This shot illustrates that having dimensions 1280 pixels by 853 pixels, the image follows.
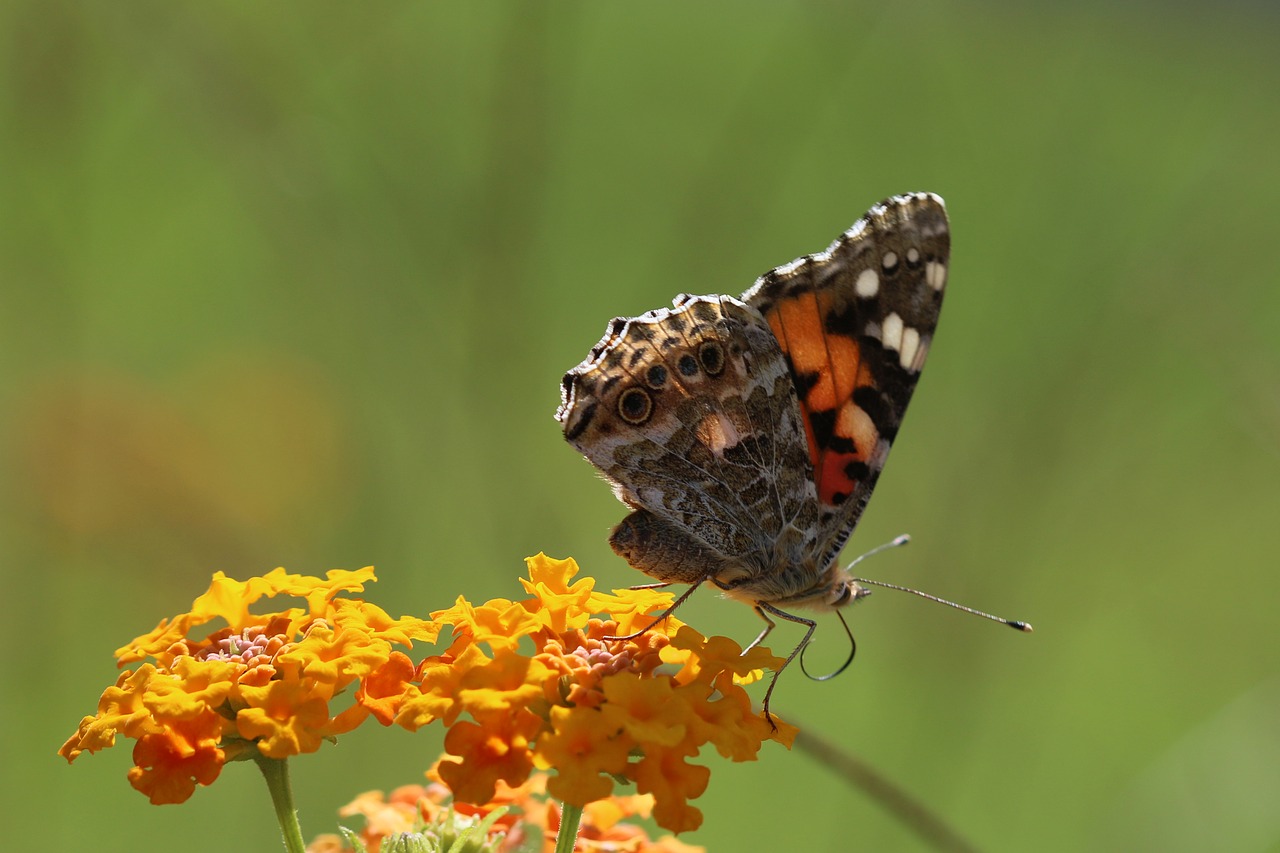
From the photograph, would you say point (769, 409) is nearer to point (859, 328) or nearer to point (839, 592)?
point (859, 328)

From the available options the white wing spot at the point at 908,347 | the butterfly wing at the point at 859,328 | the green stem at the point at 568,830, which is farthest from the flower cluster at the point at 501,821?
the white wing spot at the point at 908,347

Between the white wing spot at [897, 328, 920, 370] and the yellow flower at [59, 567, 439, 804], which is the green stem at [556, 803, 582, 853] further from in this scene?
the white wing spot at [897, 328, 920, 370]

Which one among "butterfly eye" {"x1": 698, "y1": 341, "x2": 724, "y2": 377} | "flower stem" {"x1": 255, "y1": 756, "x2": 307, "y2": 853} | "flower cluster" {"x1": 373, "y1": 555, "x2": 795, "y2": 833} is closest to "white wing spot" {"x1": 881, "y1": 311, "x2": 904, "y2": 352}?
"butterfly eye" {"x1": 698, "y1": 341, "x2": 724, "y2": 377}

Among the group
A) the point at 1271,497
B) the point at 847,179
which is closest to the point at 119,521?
the point at 847,179

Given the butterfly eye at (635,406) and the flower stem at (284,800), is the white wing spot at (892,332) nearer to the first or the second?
the butterfly eye at (635,406)

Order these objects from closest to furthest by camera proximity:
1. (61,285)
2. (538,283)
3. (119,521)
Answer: (61,285), (538,283), (119,521)

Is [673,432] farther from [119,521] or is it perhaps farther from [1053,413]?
[119,521]
